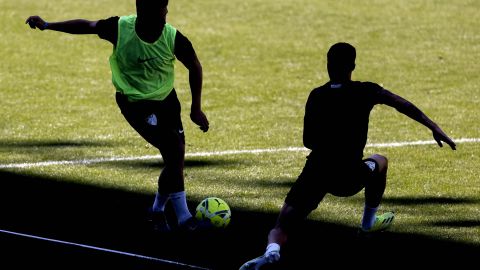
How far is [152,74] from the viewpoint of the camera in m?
8.91

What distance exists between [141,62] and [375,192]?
210cm

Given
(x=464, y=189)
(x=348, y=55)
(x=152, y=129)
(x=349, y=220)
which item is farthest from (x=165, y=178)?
(x=464, y=189)

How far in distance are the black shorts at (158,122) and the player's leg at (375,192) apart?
1.55 m

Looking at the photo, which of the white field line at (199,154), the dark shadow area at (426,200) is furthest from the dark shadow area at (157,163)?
the dark shadow area at (426,200)

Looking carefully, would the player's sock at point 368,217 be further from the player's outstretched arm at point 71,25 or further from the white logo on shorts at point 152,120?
the player's outstretched arm at point 71,25

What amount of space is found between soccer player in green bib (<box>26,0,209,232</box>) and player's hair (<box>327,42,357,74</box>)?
145 cm

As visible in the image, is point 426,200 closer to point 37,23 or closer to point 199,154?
point 199,154

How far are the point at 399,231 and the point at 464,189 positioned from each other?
1.76m

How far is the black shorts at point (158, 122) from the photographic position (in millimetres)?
8898

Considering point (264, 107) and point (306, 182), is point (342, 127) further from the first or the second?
point (264, 107)

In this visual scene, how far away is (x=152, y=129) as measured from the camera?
888 cm

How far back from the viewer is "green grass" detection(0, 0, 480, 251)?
418 inches

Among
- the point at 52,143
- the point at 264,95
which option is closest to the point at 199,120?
the point at 52,143

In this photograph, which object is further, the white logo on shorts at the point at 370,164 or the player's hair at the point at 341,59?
the white logo on shorts at the point at 370,164
